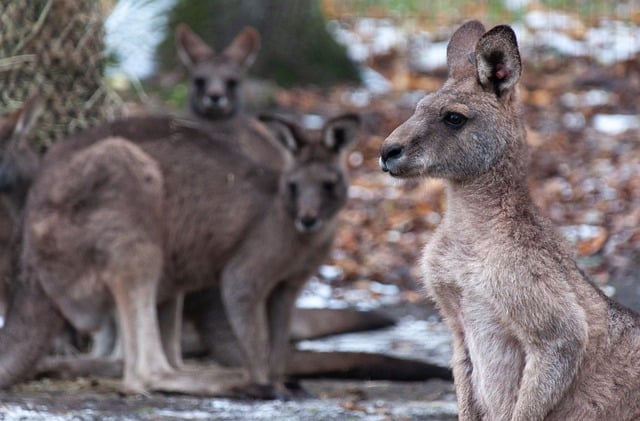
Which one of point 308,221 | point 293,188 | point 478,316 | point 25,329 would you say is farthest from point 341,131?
point 478,316

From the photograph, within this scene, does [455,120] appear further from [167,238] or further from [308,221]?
[167,238]

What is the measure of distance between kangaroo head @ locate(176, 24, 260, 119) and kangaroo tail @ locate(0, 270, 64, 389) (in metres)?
2.45

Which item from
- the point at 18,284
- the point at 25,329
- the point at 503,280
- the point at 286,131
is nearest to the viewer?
the point at 503,280

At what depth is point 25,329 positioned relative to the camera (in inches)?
241

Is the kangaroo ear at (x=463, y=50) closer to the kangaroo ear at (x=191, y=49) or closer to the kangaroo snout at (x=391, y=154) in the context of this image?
the kangaroo snout at (x=391, y=154)

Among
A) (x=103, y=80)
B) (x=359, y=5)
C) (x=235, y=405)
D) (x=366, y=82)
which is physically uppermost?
(x=359, y=5)

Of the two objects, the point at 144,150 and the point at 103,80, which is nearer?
the point at 144,150

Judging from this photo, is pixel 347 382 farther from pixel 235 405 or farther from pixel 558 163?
pixel 558 163

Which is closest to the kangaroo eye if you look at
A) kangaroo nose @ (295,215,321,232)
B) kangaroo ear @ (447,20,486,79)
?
kangaroo nose @ (295,215,321,232)

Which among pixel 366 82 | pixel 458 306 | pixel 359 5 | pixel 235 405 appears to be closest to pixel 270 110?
pixel 366 82

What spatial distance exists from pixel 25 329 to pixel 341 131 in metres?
1.95

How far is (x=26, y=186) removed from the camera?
22.4 feet

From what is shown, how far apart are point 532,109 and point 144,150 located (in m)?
6.44

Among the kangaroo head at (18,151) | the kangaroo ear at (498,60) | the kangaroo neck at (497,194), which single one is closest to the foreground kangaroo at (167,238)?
the kangaroo head at (18,151)
